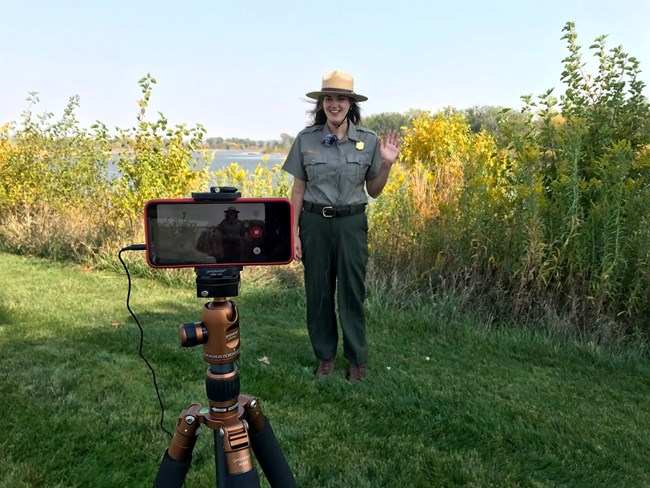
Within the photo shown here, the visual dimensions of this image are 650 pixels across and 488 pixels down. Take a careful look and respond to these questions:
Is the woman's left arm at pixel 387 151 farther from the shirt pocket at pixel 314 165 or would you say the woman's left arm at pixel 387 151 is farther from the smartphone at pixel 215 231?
the smartphone at pixel 215 231

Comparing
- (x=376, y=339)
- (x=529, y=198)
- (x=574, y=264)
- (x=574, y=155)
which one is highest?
(x=574, y=155)

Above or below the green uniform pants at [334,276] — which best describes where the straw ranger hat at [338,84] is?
above

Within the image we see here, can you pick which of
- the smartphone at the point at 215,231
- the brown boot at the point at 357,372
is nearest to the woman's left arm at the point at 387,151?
the brown boot at the point at 357,372

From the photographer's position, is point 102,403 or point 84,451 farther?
point 102,403

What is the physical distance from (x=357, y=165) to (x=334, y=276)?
74 centimetres

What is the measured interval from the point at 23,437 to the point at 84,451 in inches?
14.2

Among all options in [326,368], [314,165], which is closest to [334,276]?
[326,368]

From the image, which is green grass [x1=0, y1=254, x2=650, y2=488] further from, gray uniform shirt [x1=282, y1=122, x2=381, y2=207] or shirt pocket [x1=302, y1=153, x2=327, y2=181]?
shirt pocket [x1=302, y1=153, x2=327, y2=181]

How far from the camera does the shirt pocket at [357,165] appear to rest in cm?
317

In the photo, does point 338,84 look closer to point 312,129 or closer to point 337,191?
point 312,129

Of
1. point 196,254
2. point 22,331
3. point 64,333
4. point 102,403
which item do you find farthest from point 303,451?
point 22,331

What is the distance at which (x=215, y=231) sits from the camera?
147 centimetres

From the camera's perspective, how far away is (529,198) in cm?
423

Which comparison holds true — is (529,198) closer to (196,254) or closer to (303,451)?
(303,451)
